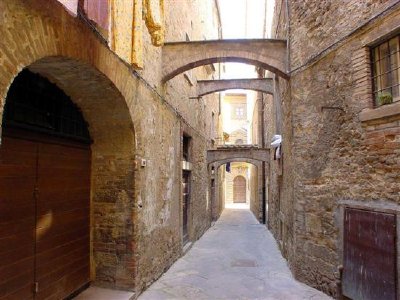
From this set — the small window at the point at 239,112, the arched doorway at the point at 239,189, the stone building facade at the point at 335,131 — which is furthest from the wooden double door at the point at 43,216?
the small window at the point at 239,112

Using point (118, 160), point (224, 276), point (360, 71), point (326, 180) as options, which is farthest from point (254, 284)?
point (360, 71)

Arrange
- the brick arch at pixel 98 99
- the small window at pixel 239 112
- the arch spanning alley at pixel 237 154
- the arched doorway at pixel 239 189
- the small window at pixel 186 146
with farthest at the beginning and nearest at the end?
the small window at pixel 239 112, the arched doorway at pixel 239 189, the arch spanning alley at pixel 237 154, the small window at pixel 186 146, the brick arch at pixel 98 99

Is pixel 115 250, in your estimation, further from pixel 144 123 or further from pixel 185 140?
pixel 185 140

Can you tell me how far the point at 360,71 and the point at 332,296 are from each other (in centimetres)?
355

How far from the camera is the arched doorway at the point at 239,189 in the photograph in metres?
34.6

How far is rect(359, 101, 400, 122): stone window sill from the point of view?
4.46 meters

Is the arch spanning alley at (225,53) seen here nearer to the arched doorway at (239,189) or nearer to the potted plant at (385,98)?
the potted plant at (385,98)

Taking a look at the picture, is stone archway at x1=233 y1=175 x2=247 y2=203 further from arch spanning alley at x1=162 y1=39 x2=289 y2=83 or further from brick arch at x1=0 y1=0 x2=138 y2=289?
brick arch at x1=0 y1=0 x2=138 y2=289

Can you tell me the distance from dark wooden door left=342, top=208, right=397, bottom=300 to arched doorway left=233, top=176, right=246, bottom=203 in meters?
29.3

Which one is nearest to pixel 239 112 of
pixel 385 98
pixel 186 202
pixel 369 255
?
pixel 186 202

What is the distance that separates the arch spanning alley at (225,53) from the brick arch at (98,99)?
2.34m

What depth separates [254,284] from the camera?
642 cm

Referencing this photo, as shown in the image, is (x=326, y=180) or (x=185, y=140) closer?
(x=326, y=180)

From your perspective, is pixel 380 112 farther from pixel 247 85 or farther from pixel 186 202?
pixel 247 85
